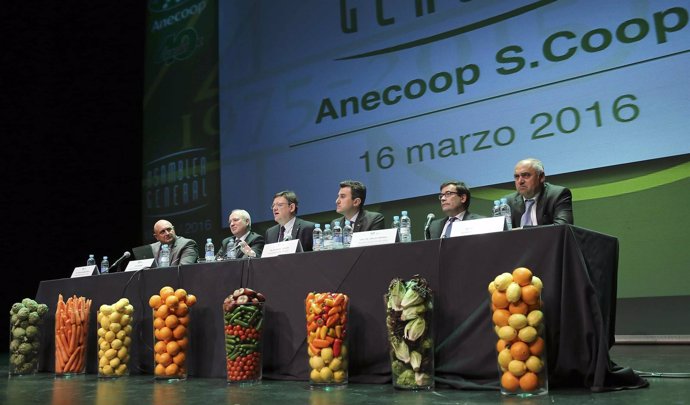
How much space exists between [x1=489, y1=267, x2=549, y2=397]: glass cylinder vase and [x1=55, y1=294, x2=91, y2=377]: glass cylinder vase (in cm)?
250

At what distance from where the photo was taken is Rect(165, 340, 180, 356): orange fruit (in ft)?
10.2

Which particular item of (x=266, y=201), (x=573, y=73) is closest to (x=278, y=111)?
(x=266, y=201)

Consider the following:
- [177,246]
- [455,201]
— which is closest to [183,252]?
[177,246]

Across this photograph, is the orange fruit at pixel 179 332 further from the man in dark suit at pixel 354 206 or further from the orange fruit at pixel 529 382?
the orange fruit at pixel 529 382

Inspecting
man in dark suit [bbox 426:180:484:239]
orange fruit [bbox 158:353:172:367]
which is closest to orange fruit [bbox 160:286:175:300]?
orange fruit [bbox 158:353:172:367]

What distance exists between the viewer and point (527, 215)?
147 inches

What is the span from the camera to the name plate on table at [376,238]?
2781 mm

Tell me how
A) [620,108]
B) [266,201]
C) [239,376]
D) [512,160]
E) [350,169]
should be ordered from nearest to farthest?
1. [239,376]
2. [620,108]
3. [512,160]
4. [350,169]
5. [266,201]

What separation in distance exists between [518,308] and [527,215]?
1.60m

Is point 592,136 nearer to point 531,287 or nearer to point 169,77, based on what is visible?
point 531,287

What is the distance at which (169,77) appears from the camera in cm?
696

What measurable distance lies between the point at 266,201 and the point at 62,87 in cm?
265

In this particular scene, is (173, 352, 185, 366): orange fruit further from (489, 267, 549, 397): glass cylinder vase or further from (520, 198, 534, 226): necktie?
(520, 198, 534, 226): necktie

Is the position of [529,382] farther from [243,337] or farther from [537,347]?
[243,337]
